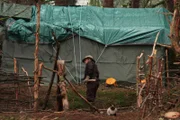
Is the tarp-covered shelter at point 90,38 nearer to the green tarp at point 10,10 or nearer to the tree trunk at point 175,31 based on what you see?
the green tarp at point 10,10

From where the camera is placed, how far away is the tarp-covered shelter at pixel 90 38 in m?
16.0

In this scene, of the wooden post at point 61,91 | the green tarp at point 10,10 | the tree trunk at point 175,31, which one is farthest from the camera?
the green tarp at point 10,10

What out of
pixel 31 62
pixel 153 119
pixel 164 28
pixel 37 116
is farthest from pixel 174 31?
pixel 31 62

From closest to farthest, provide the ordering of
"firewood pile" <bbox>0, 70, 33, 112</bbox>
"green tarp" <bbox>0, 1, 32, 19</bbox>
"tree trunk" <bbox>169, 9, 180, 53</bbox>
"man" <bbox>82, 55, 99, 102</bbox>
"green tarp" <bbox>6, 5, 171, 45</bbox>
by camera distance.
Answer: "tree trunk" <bbox>169, 9, 180, 53</bbox> → "firewood pile" <bbox>0, 70, 33, 112</bbox> → "man" <bbox>82, 55, 99, 102</bbox> → "green tarp" <bbox>0, 1, 32, 19</bbox> → "green tarp" <bbox>6, 5, 171, 45</bbox>

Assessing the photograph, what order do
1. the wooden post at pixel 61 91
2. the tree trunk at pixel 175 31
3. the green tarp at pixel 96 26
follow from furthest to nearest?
the green tarp at pixel 96 26 → the wooden post at pixel 61 91 → the tree trunk at pixel 175 31

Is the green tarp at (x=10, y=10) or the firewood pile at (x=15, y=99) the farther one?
the green tarp at (x=10, y=10)

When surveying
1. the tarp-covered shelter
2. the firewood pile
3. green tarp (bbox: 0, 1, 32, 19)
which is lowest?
the firewood pile

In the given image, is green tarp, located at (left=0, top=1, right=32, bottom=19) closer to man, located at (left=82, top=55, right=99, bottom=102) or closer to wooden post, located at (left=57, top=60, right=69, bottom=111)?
man, located at (left=82, top=55, right=99, bottom=102)

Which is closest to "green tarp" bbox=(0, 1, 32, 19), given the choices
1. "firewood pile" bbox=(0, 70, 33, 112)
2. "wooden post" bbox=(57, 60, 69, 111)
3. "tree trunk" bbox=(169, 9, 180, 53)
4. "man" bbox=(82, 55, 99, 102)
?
"firewood pile" bbox=(0, 70, 33, 112)

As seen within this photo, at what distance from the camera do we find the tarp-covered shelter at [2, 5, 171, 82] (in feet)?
52.6

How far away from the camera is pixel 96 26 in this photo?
16391 mm

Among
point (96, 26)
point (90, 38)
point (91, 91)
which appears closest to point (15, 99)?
point (91, 91)

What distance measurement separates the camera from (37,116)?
7.44m

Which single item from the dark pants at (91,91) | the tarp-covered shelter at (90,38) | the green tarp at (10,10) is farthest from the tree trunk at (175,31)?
the green tarp at (10,10)
